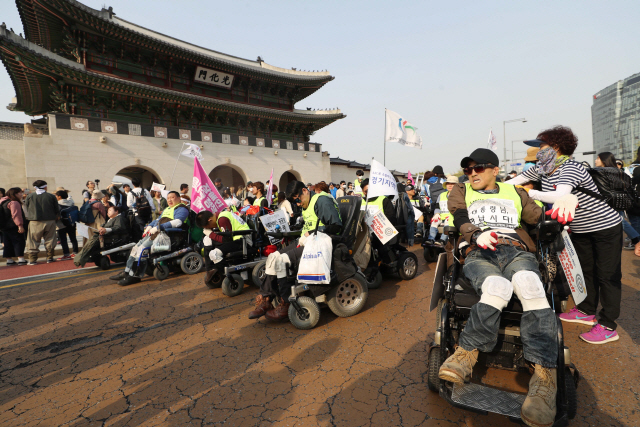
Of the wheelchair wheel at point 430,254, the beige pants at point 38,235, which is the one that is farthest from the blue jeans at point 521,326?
the beige pants at point 38,235

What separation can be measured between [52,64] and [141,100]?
459 cm

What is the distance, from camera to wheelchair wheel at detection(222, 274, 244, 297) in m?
4.82

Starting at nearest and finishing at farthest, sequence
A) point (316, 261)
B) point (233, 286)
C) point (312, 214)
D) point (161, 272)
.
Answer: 1. point (316, 261)
2. point (312, 214)
3. point (233, 286)
4. point (161, 272)

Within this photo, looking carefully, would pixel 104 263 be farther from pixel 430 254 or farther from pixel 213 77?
pixel 213 77

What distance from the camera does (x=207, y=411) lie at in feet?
7.36

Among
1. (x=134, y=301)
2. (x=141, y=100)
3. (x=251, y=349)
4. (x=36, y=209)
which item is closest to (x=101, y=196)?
(x=36, y=209)

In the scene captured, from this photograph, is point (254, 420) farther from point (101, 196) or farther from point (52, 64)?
point (52, 64)

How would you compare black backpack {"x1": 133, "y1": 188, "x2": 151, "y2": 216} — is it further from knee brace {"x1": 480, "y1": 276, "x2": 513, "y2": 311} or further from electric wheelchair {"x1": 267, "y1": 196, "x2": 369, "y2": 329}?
knee brace {"x1": 480, "y1": 276, "x2": 513, "y2": 311}

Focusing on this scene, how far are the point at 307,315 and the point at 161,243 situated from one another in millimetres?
3825

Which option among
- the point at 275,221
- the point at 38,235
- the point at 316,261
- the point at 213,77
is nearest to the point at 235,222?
the point at 275,221

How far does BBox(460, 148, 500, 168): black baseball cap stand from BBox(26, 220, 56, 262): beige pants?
9.86 metres

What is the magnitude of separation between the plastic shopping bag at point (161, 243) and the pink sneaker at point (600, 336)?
247 inches

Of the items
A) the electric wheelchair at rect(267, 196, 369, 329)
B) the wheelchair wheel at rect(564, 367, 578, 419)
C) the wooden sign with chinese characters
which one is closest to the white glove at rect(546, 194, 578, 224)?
the wheelchair wheel at rect(564, 367, 578, 419)

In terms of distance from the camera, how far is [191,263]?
6379 mm
